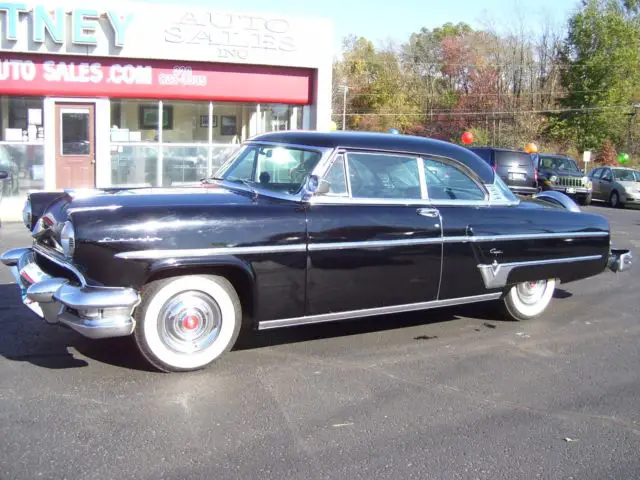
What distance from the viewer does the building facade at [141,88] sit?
44.2 ft

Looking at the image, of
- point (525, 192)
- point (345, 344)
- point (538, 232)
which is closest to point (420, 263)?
point (345, 344)

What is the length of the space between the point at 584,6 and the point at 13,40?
45.5 m

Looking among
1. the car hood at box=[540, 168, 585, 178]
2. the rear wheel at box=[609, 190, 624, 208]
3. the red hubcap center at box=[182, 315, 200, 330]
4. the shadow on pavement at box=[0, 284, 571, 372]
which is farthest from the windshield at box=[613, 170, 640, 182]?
the red hubcap center at box=[182, 315, 200, 330]

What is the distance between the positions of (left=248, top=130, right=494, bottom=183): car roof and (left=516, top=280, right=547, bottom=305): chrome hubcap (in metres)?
1.08

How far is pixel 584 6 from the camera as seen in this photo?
161 feet

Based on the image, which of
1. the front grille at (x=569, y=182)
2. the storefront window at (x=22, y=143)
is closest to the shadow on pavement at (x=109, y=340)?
the storefront window at (x=22, y=143)

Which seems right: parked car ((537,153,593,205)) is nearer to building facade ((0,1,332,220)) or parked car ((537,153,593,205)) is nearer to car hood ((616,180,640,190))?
car hood ((616,180,640,190))

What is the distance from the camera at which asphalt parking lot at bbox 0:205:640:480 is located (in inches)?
136

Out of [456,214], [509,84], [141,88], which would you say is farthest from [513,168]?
[509,84]

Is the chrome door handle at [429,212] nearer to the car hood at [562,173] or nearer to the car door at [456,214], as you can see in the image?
the car door at [456,214]

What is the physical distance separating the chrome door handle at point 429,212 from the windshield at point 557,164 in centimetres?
1918

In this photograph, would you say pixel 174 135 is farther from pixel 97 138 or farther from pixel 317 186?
pixel 317 186

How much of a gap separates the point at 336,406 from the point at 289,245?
116 cm

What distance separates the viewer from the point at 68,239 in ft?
14.0
